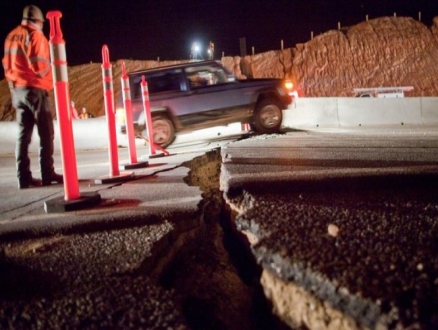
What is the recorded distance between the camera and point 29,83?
4125mm

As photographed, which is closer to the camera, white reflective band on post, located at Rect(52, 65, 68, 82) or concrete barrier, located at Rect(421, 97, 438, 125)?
white reflective band on post, located at Rect(52, 65, 68, 82)

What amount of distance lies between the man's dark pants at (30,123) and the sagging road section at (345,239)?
2.24 metres

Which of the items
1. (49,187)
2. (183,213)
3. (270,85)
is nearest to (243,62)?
(270,85)

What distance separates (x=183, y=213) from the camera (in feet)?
8.74

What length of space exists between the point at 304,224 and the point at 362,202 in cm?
65

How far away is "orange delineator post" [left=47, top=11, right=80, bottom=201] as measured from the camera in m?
2.96

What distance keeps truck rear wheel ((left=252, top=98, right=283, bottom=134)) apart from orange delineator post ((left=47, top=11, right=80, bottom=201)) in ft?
22.2

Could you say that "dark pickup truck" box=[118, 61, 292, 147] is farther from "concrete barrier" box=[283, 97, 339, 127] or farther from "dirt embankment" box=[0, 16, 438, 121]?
"dirt embankment" box=[0, 16, 438, 121]

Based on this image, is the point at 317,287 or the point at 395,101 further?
the point at 395,101

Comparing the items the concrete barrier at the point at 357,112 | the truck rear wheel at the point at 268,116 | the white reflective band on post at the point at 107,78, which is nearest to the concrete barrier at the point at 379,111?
the concrete barrier at the point at 357,112

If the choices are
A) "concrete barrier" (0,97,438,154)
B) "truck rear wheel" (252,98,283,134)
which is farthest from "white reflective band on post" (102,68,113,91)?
"concrete barrier" (0,97,438,154)

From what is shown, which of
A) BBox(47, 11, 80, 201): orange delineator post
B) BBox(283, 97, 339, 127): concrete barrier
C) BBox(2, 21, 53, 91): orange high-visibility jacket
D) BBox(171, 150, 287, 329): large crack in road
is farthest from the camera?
BBox(283, 97, 339, 127): concrete barrier

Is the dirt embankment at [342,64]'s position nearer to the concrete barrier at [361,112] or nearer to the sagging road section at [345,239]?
the concrete barrier at [361,112]

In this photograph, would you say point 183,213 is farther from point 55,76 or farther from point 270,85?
point 270,85
